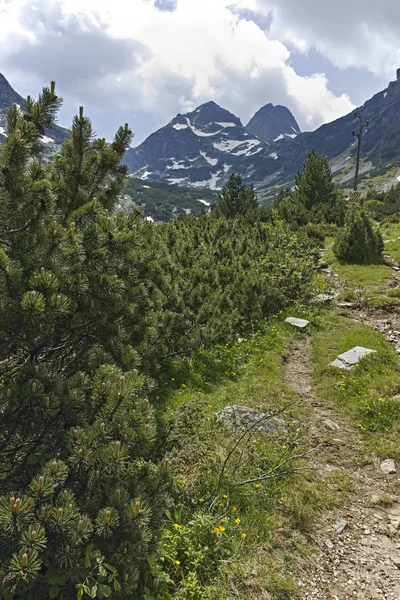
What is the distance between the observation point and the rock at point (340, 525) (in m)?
4.58

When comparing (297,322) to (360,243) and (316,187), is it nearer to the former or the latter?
(360,243)

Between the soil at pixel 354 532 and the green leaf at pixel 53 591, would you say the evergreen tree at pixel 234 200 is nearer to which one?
the soil at pixel 354 532

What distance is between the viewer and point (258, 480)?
5.28 m

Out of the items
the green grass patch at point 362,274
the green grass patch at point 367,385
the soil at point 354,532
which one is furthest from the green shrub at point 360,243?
the soil at point 354,532

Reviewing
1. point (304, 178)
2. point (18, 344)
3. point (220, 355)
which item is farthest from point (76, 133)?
point (304, 178)

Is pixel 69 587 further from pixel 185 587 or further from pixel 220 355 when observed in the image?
pixel 220 355

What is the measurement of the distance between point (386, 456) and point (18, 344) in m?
5.77

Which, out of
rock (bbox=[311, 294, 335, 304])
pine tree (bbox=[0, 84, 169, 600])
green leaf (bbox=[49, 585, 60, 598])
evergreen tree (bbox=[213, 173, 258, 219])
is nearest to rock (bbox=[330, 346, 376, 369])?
rock (bbox=[311, 294, 335, 304])

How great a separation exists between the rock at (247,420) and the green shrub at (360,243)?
13.5 m

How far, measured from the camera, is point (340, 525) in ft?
15.3

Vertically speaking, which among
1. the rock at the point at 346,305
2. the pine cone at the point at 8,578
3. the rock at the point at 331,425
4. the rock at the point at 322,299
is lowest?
the rock at the point at 331,425

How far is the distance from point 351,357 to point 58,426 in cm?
743

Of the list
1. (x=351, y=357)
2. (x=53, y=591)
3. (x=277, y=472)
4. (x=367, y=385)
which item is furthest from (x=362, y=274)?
(x=53, y=591)

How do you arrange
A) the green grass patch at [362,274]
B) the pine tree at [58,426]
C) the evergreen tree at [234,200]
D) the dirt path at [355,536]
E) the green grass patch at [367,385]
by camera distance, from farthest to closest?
the evergreen tree at [234,200] < the green grass patch at [362,274] < the green grass patch at [367,385] < the dirt path at [355,536] < the pine tree at [58,426]
